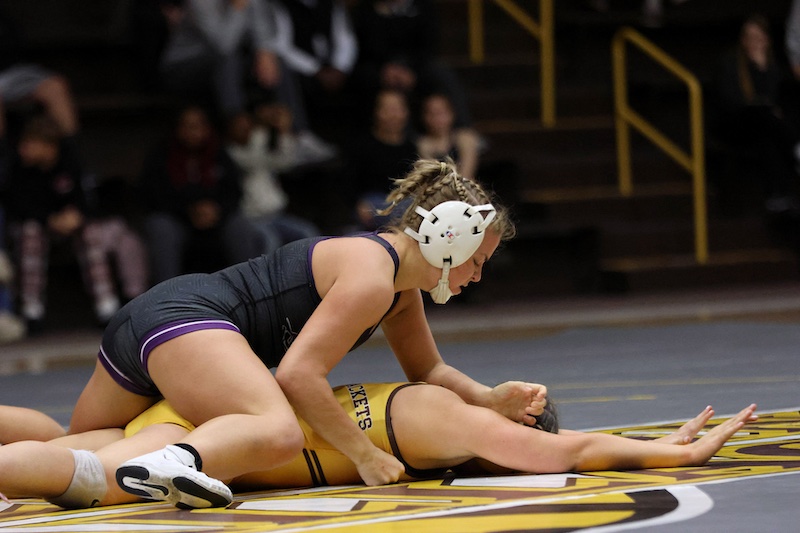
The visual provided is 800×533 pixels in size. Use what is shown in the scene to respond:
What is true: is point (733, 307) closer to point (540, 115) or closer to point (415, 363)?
point (540, 115)

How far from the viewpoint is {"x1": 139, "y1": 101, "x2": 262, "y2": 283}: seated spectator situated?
8789mm

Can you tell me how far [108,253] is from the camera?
363 inches

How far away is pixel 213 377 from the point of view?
3.25m

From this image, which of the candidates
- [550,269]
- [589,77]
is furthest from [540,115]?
[550,269]

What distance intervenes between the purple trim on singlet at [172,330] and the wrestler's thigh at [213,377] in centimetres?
1

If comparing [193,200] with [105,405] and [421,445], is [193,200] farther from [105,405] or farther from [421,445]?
[421,445]

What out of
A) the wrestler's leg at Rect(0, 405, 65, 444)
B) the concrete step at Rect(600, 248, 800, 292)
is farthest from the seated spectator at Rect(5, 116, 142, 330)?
the wrestler's leg at Rect(0, 405, 65, 444)

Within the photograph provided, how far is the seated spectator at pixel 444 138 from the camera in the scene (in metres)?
9.27

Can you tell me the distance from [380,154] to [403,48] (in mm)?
1429

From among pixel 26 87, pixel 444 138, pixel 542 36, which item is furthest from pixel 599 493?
pixel 542 36

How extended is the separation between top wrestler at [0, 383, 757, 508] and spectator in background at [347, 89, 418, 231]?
5.51 meters

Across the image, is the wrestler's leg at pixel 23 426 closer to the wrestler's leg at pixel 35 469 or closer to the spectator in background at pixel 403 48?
the wrestler's leg at pixel 35 469

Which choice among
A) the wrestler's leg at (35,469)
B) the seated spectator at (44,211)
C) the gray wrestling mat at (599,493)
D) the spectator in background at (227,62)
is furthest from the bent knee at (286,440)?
the spectator in background at (227,62)

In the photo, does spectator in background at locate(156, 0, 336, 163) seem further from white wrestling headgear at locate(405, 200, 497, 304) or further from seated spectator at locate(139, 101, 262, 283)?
white wrestling headgear at locate(405, 200, 497, 304)
